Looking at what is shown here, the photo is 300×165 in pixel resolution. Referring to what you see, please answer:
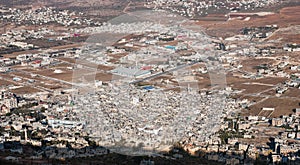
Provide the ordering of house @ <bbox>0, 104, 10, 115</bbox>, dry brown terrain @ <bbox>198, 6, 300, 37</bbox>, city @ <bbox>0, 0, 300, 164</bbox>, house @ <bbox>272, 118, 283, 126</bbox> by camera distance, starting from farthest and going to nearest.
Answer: dry brown terrain @ <bbox>198, 6, 300, 37</bbox>, house @ <bbox>0, 104, 10, 115</bbox>, house @ <bbox>272, 118, 283, 126</bbox>, city @ <bbox>0, 0, 300, 164</bbox>

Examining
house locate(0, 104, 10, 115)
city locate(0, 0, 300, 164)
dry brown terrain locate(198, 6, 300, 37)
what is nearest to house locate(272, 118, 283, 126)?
city locate(0, 0, 300, 164)

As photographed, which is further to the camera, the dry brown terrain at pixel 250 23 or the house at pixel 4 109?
the dry brown terrain at pixel 250 23

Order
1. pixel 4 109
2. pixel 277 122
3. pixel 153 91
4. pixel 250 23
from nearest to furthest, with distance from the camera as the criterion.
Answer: pixel 277 122 < pixel 4 109 < pixel 153 91 < pixel 250 23

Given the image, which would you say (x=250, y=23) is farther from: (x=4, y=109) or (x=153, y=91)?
(x=4, y=109)

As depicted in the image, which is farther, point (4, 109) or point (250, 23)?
point (250, 23)

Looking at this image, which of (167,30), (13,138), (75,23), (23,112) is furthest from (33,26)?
(13,138)

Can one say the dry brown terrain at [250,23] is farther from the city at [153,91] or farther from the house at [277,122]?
the house at [277,122]

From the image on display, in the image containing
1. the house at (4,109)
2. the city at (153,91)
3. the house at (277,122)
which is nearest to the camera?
the city at (153,91)

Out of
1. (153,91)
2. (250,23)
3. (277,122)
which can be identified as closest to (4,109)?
(153,91)

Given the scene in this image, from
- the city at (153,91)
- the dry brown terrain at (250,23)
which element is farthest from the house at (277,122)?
the dry brown terrain at (250,23)

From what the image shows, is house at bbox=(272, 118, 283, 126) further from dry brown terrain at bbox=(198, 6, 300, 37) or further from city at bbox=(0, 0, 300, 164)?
dry brown terrain at bbox=(198, 6, 300, 37)

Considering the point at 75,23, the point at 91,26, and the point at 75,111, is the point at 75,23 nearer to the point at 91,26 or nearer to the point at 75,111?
the point at 91,26
